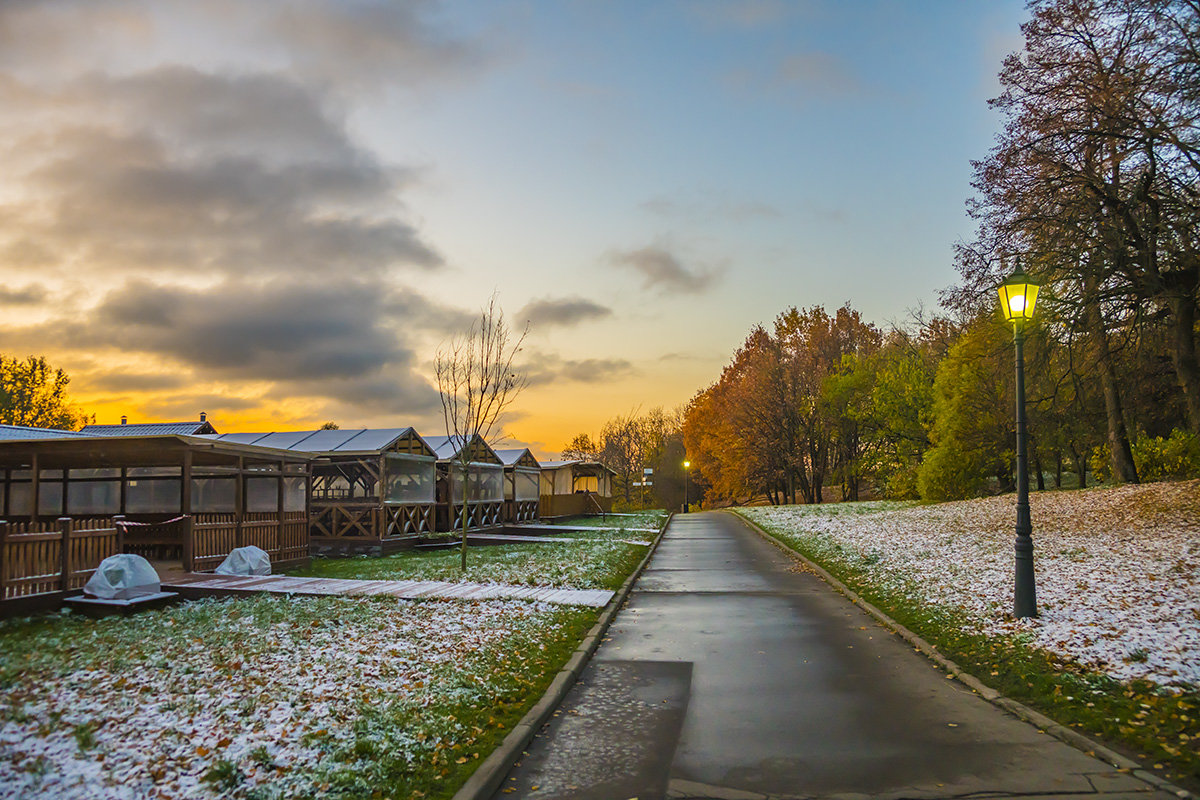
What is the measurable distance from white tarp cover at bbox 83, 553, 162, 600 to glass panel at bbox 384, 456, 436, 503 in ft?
43.3

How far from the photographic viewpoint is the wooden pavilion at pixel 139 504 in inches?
485

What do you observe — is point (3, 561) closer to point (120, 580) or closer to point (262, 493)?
point (120, 580)

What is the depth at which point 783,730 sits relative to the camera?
261 inches

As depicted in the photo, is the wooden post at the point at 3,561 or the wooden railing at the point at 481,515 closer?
the wooden post at the point at 3,561

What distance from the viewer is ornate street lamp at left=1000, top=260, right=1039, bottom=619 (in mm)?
10367

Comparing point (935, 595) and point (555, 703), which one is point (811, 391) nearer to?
point (935, 595)

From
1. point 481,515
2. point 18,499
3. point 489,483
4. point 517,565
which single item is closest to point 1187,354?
point 517,565

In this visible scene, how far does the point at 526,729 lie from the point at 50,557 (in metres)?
9.60

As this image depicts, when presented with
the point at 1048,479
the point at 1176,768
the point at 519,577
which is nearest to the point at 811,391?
the point at 1048,479

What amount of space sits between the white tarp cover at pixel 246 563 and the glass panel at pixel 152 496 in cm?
761

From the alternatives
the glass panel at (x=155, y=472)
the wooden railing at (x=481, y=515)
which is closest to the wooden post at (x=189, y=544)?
the glass panel at (x=155, y=472)

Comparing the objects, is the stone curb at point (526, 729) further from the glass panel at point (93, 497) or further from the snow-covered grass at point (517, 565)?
the glass panel at point (93, 497)

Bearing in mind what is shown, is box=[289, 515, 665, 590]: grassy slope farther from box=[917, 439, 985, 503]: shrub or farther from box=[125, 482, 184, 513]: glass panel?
box=[917, 439, 985, 503]: shrub

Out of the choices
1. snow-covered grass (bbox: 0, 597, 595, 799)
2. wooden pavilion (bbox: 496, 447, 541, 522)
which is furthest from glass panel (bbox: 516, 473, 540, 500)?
snow-covered grass (bbox: 0, 597, 595, 799)
